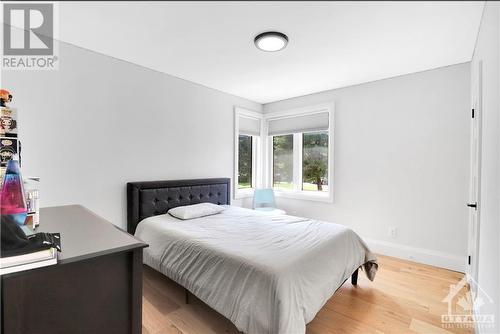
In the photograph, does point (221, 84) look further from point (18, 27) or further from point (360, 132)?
point (18, 27)

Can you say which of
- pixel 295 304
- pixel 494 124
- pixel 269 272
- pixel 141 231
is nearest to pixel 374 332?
pixel 295 304

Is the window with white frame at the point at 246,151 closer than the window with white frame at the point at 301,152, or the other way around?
the window with white frame at the point at 301,152

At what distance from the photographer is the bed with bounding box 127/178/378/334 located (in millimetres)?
1395

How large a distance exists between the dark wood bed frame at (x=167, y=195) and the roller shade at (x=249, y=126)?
0.95 metres

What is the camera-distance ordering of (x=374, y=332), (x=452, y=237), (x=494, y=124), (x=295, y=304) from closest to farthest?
(x=494, y=124) → (x=295, y=304) → (x=374, y=332) → (x=452, y=237)

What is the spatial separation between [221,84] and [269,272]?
8.30 ft

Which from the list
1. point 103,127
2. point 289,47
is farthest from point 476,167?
point 103,127

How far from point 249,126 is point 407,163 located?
2.34 metres

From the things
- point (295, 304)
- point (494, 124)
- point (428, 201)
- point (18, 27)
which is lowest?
point (295, 304)

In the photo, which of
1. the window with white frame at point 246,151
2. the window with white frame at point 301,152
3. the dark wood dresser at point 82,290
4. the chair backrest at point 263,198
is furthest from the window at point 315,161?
the dark wood dresser at point 82,290

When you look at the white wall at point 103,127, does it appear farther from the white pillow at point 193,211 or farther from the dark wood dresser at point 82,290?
the dark wood dresser at point 82,290

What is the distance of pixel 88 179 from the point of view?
2287mm

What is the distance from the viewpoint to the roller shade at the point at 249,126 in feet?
13.0

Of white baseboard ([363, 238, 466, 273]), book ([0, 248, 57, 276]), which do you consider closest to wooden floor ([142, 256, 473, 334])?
white baseboard ([363, 238, 466, 273])
